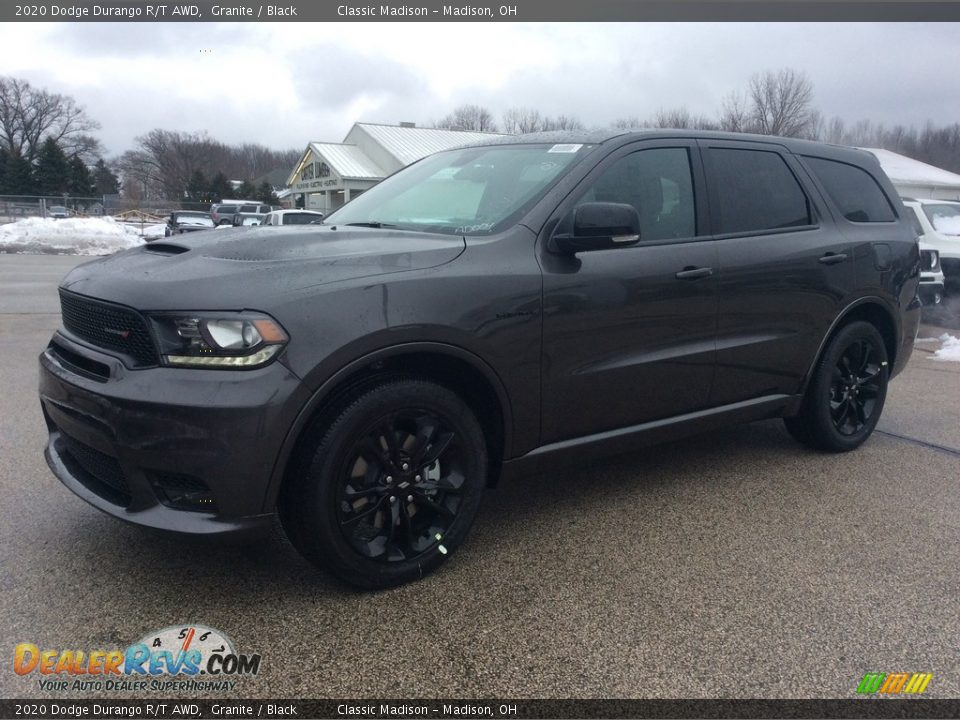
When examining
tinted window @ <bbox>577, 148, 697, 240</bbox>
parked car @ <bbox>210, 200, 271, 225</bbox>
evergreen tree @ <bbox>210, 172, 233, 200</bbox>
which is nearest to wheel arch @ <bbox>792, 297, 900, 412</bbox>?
tinted window @ <bbox>577, 148, 697, 240</bbox>

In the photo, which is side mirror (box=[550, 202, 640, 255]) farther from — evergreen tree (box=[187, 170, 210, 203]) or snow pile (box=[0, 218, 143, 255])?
evergreen tree (box=[187, 170, 210, 203])

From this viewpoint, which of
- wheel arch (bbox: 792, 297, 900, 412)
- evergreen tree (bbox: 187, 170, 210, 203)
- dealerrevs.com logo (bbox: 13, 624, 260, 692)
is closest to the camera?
dealerrevs.com logo (bbox: 13, 624, 260, 692)

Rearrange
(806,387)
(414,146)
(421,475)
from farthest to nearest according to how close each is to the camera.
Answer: (414,146) < (806,387) < (421,475)

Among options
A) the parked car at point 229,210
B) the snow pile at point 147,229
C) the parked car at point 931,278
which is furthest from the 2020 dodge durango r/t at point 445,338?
the snow pile at point 147,229

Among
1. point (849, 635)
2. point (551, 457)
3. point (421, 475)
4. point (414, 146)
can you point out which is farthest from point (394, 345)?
point (414, 146)

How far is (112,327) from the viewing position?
2.77m

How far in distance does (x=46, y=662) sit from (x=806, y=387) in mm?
3972

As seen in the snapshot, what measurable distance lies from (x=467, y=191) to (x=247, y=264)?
1331mm

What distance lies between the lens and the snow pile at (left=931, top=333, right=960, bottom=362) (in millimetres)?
8844

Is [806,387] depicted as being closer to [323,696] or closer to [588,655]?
[588,655]

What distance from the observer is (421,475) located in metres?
2.98

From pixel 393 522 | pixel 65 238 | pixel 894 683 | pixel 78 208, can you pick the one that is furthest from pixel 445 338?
pixel 78 208

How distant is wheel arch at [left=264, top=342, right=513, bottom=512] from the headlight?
0.23 m

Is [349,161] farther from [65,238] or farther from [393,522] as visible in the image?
[393,522]
